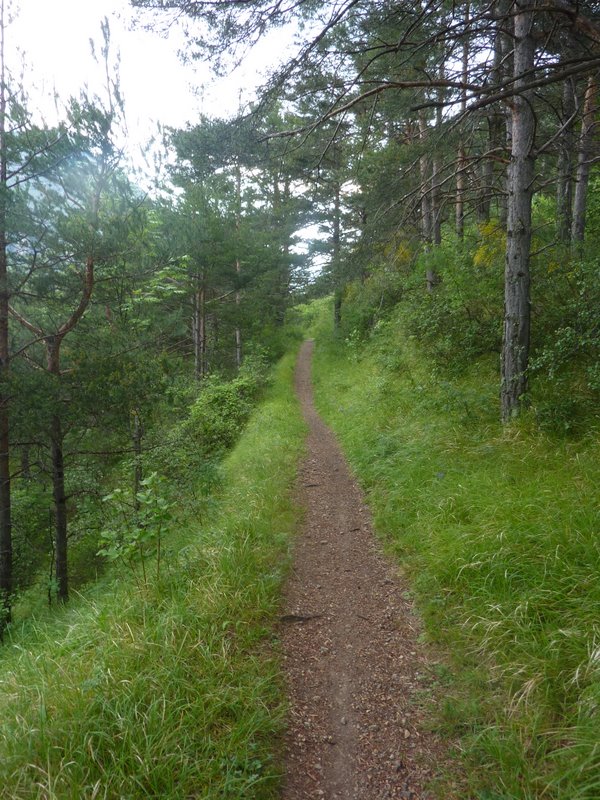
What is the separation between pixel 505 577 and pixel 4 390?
7.53 m

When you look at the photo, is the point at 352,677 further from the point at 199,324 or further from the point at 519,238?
the point at 199,324

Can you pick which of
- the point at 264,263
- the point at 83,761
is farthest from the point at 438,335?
the point at 264,263

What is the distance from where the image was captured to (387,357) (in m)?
12.4

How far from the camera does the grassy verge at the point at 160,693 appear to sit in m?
2.09

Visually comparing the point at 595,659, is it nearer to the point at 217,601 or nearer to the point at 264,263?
the point at 217,601

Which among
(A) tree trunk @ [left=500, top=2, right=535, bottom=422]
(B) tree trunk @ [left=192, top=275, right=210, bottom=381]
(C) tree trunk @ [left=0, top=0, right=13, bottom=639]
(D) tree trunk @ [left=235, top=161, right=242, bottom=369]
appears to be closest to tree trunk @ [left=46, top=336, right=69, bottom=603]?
(C) tree trunk @ [left=0, top=0, right=13, bottom=639]

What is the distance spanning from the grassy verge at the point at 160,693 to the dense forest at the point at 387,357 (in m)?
0.04

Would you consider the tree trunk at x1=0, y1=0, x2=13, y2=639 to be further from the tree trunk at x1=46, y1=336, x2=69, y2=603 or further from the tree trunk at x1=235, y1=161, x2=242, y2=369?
the tree trunk at x1=235, y1=161, x2=242, y2=369

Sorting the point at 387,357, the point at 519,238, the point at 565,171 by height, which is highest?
the point at 565,171

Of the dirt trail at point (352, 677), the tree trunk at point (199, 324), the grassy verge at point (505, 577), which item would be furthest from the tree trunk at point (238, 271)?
the dirt trail at point (352, 677)

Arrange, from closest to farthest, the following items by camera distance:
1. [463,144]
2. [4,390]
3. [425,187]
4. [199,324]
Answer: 1. [463,144]
2. [4,390]
3. [425,187]
4. [199,324]

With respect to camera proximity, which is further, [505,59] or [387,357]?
[387,357]

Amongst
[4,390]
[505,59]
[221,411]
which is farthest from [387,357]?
[4,390]

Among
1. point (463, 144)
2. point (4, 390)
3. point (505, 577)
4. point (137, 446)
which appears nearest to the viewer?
point (505, 577)
